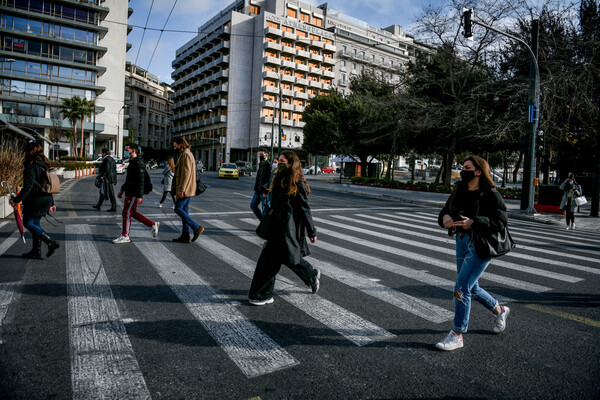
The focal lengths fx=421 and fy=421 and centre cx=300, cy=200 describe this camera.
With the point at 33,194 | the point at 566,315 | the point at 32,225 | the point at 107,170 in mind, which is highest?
the point at 107,170

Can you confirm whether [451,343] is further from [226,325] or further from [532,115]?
[532,115]

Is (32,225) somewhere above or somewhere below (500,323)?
above

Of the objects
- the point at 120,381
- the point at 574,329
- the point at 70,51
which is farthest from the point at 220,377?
the point at 70,51

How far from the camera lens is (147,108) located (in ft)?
320

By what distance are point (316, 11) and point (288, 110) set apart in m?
20.2

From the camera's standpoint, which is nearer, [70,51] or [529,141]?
[529,141]

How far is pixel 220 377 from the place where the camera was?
297 cm

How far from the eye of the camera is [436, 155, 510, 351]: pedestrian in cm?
353

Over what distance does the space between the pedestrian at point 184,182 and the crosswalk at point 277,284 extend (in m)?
0.38

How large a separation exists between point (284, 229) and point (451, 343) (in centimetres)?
193

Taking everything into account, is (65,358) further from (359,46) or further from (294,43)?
(359,46)

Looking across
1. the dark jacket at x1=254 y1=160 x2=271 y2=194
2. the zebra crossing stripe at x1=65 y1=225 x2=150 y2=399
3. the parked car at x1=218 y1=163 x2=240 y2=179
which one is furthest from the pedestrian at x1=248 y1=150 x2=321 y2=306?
the parked car at x1=218 y1=163 x2=240 y2=179

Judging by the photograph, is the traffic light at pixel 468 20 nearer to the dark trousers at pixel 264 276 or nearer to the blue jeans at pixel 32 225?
the dark trousers at pixel 264 276

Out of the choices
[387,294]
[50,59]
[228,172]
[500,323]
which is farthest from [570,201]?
[50,59]
